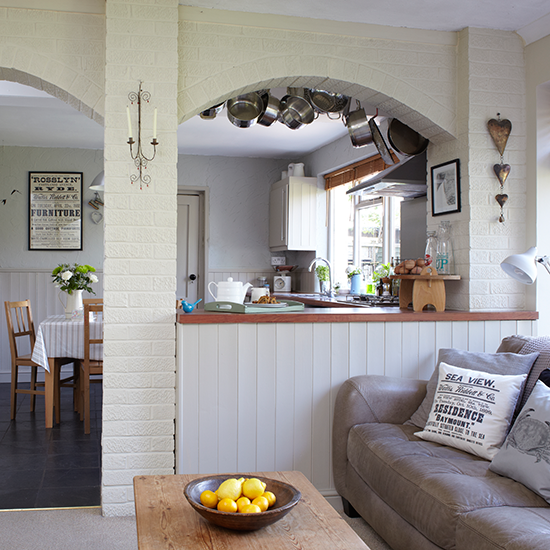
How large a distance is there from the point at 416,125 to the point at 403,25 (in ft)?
1.82

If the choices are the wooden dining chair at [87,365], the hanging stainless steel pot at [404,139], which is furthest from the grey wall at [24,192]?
the hanging stainless steel pot at [404,139]

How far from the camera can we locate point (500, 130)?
312 centimetres

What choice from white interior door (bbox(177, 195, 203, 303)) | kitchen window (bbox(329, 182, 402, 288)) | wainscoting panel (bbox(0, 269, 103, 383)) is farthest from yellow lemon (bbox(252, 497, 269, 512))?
white interior door (bbox(177, 195, 203, 303))

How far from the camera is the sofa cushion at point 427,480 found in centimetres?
185

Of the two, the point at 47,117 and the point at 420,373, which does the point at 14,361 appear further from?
the point at 420,373

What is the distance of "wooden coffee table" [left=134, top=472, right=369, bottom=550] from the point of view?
1.43 meters

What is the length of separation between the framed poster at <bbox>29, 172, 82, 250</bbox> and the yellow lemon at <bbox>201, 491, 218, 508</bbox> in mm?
5326

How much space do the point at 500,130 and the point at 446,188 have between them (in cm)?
42

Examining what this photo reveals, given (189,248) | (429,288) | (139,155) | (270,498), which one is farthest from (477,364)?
(189,248)

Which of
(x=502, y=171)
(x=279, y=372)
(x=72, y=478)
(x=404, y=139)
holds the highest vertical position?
(x=404, y=139)

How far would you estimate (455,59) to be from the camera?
3.20m

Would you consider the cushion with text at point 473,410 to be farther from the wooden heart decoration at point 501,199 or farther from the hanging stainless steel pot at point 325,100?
the hanging stainless steel pot at point 325,100

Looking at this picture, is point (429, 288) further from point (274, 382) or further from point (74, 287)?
point (74, 287)

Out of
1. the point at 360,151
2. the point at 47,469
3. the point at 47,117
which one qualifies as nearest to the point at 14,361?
the point at 47,469
